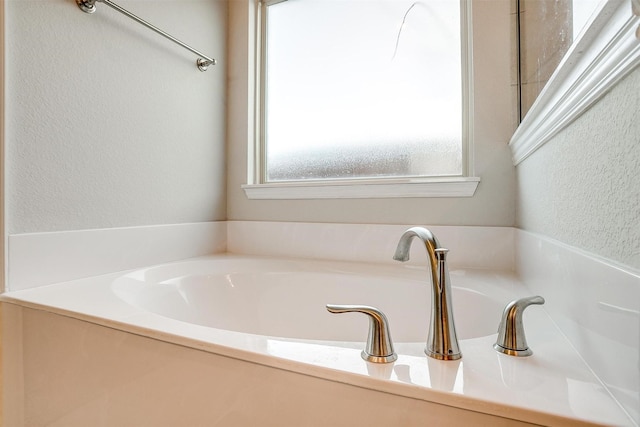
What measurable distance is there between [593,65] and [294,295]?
42.3 inches

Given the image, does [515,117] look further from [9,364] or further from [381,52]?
[9,364]

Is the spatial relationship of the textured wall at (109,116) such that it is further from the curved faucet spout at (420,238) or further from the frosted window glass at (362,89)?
the curved faucet spout at (420,238)

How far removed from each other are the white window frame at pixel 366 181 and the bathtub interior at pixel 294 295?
1.01ft

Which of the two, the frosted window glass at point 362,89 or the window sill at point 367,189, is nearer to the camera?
the window sill at point 367,189

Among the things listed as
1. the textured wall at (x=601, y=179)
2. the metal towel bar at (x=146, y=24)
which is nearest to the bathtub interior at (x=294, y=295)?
the textured wall at (x=601, y=179)

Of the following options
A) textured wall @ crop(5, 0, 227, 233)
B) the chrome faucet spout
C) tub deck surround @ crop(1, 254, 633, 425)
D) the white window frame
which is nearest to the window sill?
the white window frame

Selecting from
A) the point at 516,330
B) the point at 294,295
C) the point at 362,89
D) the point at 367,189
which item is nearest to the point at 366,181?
the point at 367,189

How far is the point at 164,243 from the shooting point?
4.41 feet

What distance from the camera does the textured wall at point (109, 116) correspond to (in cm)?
91

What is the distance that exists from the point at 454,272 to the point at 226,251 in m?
1.09

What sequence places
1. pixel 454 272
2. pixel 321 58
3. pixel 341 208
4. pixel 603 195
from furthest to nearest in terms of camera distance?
pixel 321 58
pixel 341 208
pixel 454 272
pixel 603 195

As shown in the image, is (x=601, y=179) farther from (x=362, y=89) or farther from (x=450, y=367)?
(x=362, y=89)

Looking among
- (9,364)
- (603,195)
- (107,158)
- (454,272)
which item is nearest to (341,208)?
(454,272)

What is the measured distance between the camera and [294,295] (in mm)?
1268
